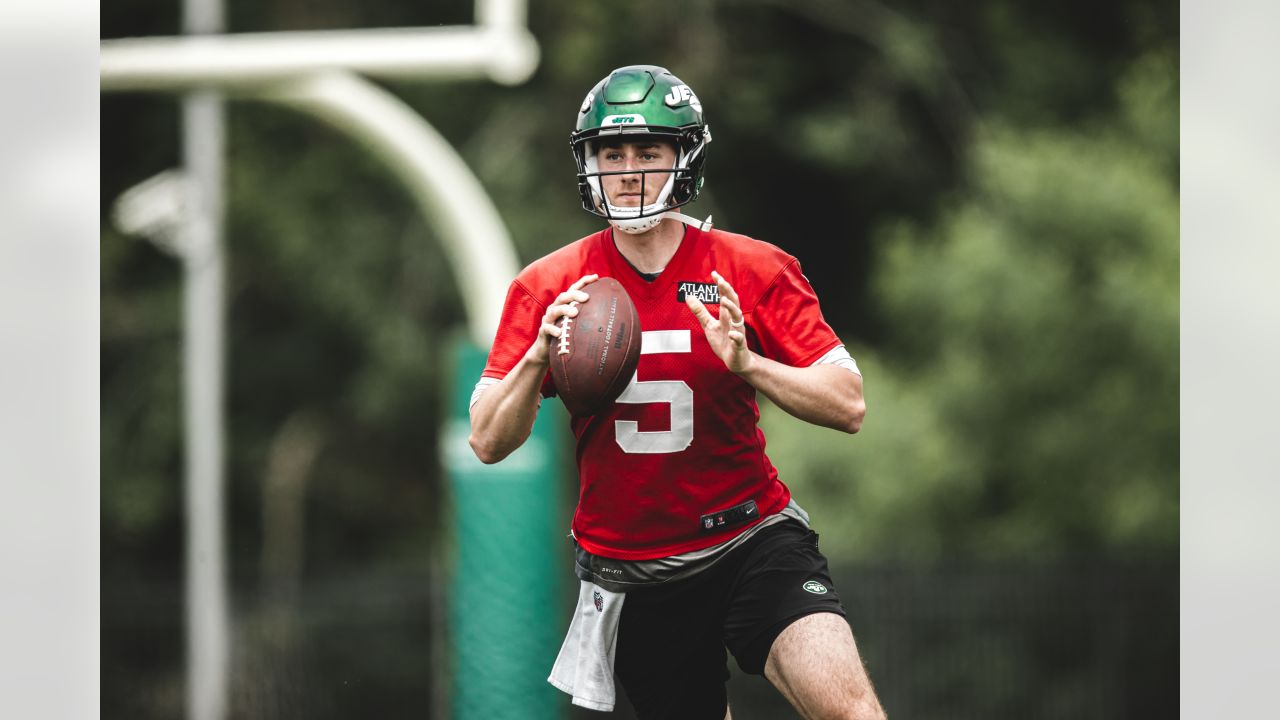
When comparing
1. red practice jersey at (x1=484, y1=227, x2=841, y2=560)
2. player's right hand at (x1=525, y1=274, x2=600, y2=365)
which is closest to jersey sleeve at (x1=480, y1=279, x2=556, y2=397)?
red practice jersey at (x1=484, y1=227, x2=841, y2=560)

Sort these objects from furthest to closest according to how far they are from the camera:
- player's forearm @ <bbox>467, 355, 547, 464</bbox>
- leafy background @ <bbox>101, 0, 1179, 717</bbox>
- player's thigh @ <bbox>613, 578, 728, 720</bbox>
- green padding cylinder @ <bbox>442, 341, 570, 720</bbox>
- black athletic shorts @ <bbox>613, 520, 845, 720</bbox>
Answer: leafy background @ <bbox>101, 0, 1179, 717</bbox> → green padding cylinder @ <bbox>442, 341, 570, 720</bbox> → player's thigh @ <bbox>613, 578, 728, 720</bbox> → black athletic shorts @ <bbox>613, 520, 845, 720</bbox> → player's forearm @ <bbox>467, 355, 547, 464</bbox>

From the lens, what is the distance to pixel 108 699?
43.8 ft

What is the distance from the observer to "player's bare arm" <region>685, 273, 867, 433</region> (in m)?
3.68

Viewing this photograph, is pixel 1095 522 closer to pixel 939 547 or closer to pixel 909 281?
pixel 939 547

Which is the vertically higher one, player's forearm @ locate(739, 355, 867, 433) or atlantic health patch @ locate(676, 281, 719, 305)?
atlantic health patch @ locate(676, 281, 719, 305)

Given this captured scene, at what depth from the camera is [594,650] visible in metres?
4.24

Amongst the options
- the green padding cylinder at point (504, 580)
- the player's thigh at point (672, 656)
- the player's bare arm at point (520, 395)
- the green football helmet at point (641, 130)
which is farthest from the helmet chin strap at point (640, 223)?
the green padding cylinder at point (504, 580)

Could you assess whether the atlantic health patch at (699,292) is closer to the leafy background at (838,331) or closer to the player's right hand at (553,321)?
the player's right hand at (553,321)

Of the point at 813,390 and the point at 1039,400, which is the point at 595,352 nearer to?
the point at 813,390

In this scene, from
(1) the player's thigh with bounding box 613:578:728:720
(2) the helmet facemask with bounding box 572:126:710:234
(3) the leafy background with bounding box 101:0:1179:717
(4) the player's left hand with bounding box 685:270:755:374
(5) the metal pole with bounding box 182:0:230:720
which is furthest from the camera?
(5) the metal pole with bounding box 182:0:230:720

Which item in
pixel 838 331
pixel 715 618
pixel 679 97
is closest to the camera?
pixel 679 97

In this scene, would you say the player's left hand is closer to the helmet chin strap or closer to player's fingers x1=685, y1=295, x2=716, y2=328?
player's fingers x1=685, y1=295, x2=716, y2=328

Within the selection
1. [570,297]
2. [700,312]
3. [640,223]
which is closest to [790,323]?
[700,312]

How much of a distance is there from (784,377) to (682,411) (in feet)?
1.07
